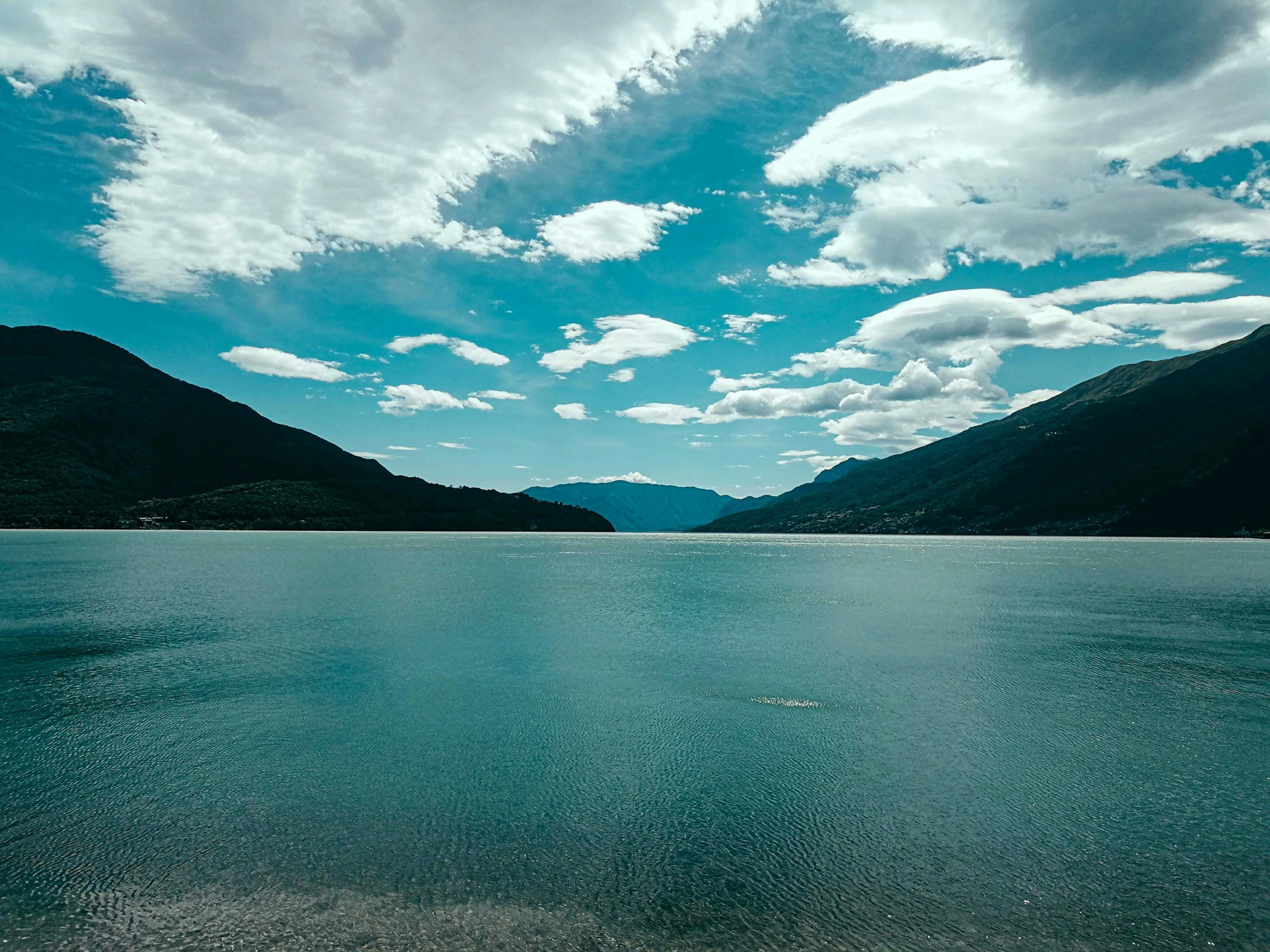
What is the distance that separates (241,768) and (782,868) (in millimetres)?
18001

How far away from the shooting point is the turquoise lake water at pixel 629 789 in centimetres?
1438

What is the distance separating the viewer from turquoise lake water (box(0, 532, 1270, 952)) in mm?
14375

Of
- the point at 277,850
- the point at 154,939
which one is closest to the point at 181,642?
the point at 277,850

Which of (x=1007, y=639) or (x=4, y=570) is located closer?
(x=1007, y=639)

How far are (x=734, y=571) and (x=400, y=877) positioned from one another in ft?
384

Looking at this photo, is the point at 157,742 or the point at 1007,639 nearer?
the point at 157,742

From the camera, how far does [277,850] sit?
1725cm

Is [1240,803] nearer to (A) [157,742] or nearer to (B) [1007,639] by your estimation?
(B) [1007,639]

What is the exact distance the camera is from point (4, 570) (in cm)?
9669

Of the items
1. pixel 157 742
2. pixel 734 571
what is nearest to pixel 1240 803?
pixel 157 742

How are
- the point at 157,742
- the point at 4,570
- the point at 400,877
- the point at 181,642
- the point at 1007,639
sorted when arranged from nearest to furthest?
the point at 400,877
the point at 157,742
the point at 181,642
the point at 1007,639
the point at 4,570

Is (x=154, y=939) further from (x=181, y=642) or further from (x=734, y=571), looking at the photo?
(x=734, y=571)

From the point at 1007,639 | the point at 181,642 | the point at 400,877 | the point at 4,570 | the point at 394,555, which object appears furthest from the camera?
the point at 394,555

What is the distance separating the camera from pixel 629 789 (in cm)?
2203
